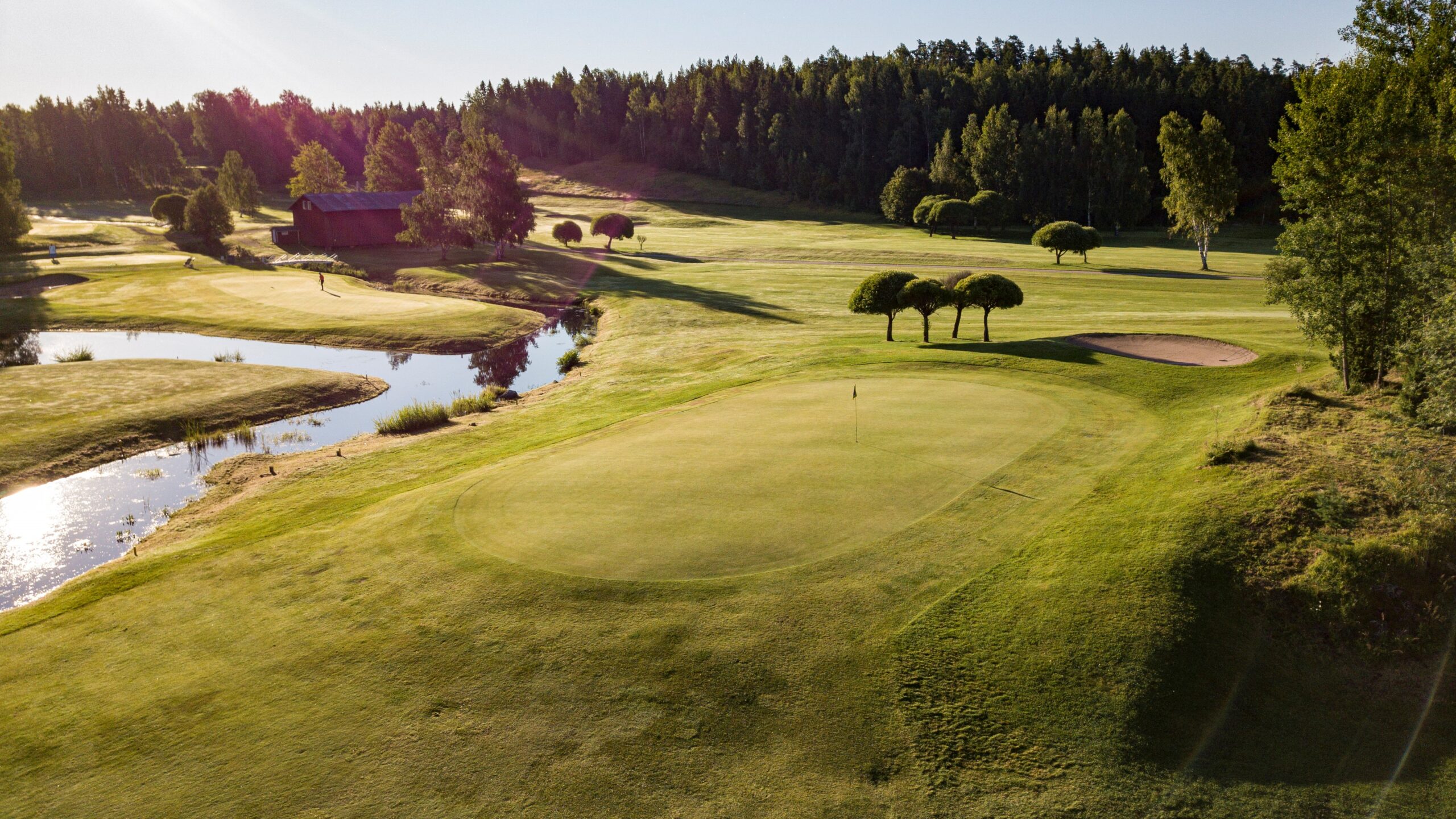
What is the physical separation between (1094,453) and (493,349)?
36.9 metres

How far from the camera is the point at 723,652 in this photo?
434 inches

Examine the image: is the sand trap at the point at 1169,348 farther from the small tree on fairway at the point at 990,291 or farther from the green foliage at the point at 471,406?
the green foliage at the point at 471,406

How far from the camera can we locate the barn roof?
283 ft

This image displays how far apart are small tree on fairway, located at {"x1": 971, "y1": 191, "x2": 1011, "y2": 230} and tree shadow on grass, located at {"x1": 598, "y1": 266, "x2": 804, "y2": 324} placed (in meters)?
49.8

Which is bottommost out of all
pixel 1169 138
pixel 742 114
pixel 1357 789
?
pixel 1357 789

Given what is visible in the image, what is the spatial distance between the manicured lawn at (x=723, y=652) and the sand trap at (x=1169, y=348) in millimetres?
8512

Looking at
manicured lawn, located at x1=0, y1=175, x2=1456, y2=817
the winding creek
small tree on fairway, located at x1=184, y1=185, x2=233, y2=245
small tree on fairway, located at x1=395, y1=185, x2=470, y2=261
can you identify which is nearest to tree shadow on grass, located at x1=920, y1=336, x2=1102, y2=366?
manicured lawn, located at x1=0, y1=175, x2=1456, y2=817

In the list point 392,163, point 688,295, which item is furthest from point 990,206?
point 392,163

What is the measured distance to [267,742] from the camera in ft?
31.6

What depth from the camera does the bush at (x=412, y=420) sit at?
29.1 meters

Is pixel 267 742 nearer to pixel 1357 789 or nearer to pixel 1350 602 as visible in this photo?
pixel 1357 789

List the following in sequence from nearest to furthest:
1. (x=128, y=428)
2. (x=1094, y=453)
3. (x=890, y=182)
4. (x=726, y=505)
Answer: (x=726, y=505) < (x=1094, y=453) < (x=128, y=428) < (x=890, y=182)

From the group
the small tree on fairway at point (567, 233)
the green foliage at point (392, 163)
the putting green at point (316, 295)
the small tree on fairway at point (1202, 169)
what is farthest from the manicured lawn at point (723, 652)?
the green foliage at point (392, 163)


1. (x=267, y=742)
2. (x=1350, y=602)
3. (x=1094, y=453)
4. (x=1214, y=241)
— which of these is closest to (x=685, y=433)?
(x=1094, y=453)
